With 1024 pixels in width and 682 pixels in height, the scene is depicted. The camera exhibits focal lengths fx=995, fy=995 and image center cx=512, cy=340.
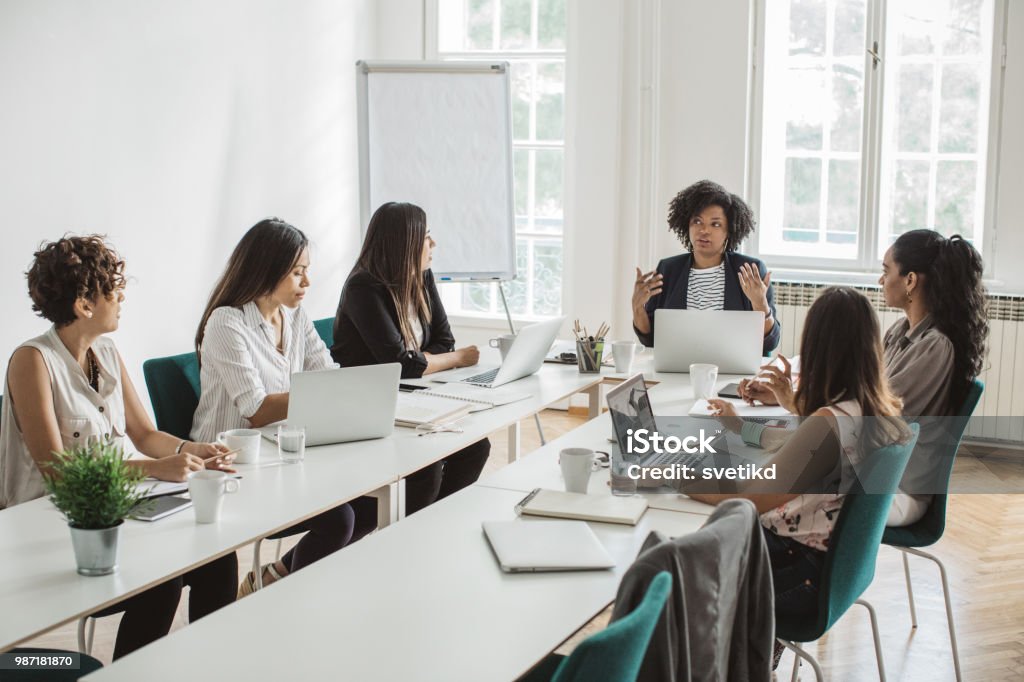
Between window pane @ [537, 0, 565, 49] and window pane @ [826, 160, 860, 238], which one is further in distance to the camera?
window pane @ [537, 0, 565, 49]

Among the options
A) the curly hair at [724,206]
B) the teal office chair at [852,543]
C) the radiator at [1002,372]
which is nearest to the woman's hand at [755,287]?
the curly hair at [724,206]

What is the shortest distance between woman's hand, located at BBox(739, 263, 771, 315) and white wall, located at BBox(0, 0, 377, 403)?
2.50 m

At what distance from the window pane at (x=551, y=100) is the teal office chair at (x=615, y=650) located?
498 cm

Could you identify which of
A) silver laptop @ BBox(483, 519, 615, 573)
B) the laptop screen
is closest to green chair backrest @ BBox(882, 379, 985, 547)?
the laptop screen

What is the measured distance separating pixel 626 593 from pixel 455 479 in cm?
218

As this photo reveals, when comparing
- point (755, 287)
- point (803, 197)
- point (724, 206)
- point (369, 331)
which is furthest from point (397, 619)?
point (803, 197)

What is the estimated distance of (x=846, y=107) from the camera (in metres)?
5.43

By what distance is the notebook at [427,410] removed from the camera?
9.03 ft

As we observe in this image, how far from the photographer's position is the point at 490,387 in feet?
10.7

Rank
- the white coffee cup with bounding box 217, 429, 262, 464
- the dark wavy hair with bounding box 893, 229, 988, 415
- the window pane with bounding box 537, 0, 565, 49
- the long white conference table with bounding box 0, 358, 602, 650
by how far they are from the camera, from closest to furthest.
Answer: the long white conference table with bounding box 0, 358, 602, 650, the white coffee cup with bounding box 217, 429, 262, 464, the dark wavy hair with bounding box 893, 229, 988, 415, the window pane with bounding box 537, 0, 565, 49

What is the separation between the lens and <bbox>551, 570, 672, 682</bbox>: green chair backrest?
3.87 feet

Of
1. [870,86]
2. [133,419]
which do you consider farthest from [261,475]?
[870,86]

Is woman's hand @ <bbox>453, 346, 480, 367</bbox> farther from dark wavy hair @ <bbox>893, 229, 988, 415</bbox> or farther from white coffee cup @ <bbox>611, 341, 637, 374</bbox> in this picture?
dark wavy hair @ <bbox>893, 229, 988, 415</bbox>

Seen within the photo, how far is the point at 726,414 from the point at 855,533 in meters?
0.77
